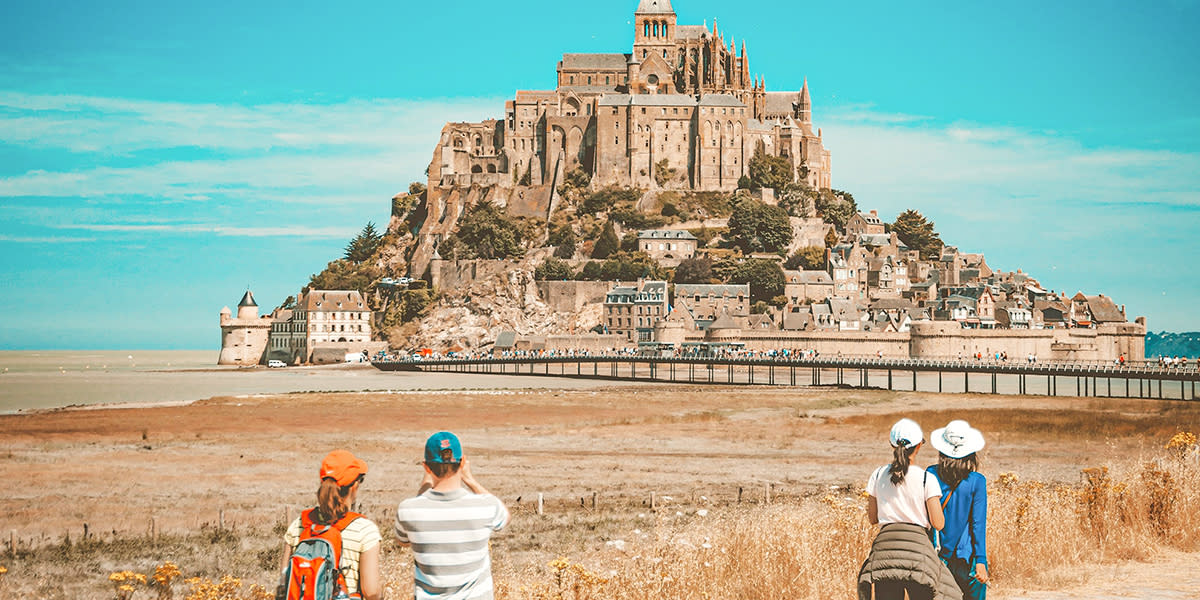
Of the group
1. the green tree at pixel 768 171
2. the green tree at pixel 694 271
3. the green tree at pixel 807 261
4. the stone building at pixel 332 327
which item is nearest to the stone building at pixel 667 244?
the green tree at pixel 694 271

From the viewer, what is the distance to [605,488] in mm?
20281

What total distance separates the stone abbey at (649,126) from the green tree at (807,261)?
33.0ft

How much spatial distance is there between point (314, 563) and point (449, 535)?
2.21ft

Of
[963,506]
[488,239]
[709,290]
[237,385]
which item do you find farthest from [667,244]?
[963,506]

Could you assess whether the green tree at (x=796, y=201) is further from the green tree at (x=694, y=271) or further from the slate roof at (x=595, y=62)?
the slate roof at (x=595, y=62)

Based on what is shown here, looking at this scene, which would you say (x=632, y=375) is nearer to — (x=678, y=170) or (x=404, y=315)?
(x=404, y=315)

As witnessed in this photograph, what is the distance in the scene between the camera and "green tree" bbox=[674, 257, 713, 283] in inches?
3342

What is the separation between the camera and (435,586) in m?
5.64

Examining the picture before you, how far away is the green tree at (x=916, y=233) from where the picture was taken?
106 m

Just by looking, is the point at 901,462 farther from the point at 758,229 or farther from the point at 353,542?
the point at 758,229

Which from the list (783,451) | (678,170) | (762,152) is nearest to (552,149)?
(678,170)

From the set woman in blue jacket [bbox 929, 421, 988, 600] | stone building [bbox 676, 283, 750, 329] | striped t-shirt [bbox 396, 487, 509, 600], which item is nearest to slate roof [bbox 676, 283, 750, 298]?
stone building [bbox 676, 283, 750, 329]

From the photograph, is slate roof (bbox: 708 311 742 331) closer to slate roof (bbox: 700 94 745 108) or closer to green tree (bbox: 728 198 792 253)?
green tree (bbox: 728 198 792 253)

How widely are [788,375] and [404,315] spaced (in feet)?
110
